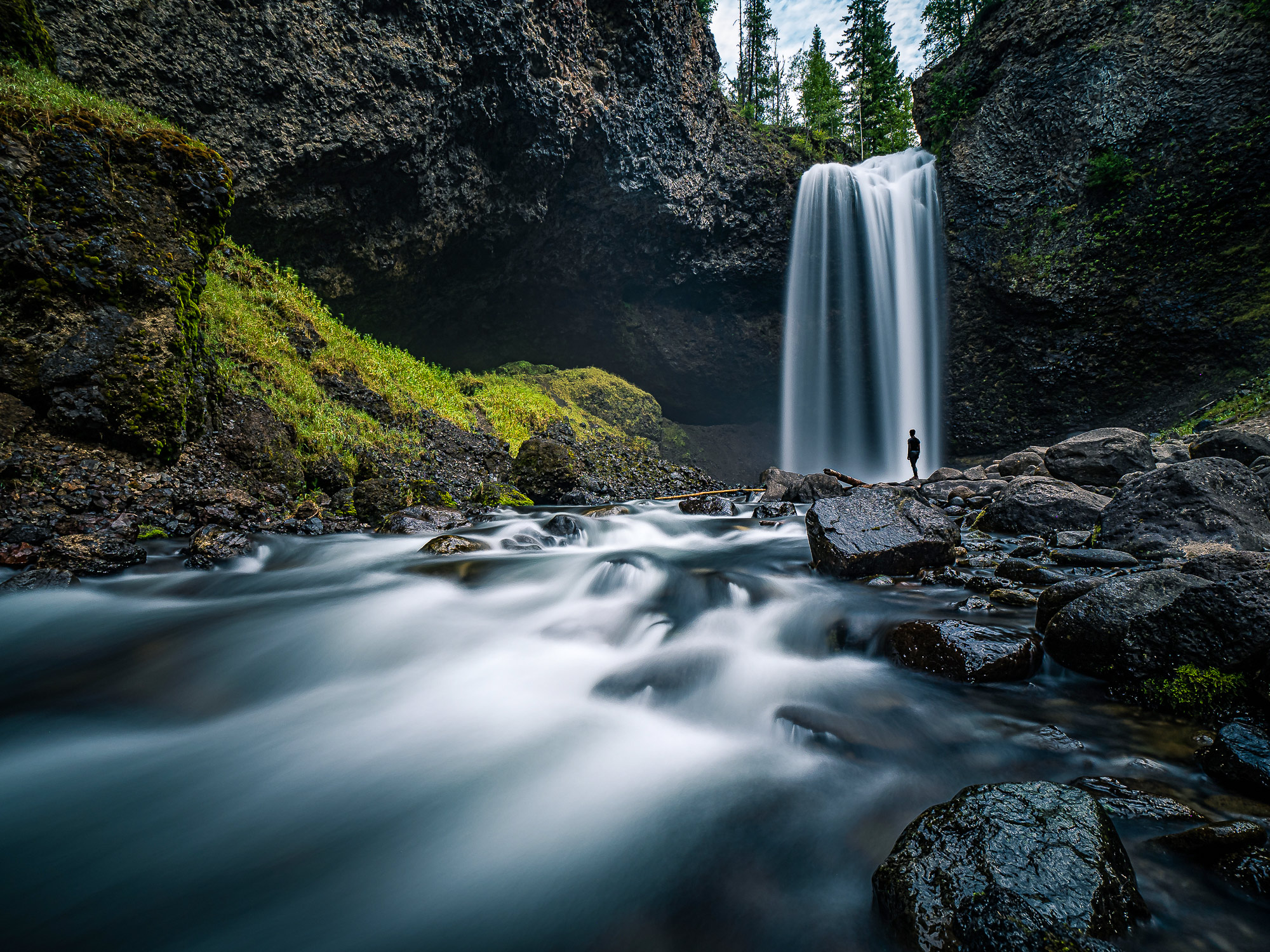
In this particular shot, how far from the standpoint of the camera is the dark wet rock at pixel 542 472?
1055 cm

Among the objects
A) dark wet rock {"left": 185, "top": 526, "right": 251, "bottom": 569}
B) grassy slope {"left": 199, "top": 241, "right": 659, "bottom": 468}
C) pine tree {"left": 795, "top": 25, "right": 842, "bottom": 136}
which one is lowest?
dark wet rock {"left": 185, "top": 526, "right": 251, "bottom": 569}

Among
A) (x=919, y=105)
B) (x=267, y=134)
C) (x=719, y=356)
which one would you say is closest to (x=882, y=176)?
(x=919, y=105)

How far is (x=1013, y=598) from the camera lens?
3488 millimetres

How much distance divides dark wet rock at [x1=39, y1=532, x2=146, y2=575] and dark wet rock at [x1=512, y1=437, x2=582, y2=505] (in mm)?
6522

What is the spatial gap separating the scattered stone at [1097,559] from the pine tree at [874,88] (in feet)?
82.9

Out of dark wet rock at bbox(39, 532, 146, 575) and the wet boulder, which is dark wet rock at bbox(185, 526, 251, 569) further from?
the wet boulder

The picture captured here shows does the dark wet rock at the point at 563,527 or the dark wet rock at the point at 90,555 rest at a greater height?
the dark wet rock at the point at 90,555

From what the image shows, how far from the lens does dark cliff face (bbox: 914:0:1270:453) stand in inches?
479

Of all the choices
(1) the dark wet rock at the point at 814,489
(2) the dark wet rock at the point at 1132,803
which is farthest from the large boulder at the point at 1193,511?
(1) the dark wet rock at the point at 814,489

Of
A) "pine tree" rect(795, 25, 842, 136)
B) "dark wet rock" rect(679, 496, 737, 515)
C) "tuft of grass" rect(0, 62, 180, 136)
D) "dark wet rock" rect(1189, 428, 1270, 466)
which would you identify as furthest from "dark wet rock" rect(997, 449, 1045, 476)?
"pine tree" rect(795, 25, 842, 136)

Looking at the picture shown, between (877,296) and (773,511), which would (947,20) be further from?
(773,511)

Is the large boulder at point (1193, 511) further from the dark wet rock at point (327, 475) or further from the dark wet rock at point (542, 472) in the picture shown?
the dark wet rock at point (327, 475)

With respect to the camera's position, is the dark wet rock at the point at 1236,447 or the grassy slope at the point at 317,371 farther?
the grassy slope at the point at 317,371

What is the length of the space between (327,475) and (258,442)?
3.25 ft
